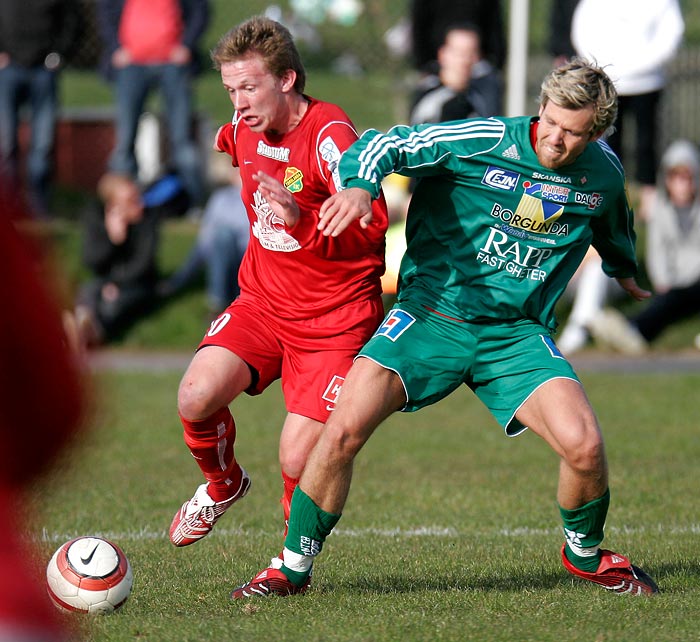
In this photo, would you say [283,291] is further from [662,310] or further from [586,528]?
[662,310]

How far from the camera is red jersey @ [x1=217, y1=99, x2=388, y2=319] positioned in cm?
557

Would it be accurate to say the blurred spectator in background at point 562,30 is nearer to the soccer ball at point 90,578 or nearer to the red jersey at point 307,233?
the red jersey at point 307,233

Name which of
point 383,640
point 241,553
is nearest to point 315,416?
point 241,553

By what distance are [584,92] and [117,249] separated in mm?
9117

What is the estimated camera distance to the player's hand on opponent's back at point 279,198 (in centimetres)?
497

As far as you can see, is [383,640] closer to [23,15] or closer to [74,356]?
[74,356]

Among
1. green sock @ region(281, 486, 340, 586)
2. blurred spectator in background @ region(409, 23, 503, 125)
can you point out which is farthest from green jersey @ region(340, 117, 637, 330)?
blurred spectator in background @ region(409, 23, 503, 125)

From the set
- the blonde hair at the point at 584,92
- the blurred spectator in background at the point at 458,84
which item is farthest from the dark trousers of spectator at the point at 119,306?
the blonde hair at the point at 584,92

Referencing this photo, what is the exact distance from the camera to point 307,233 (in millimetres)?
5586

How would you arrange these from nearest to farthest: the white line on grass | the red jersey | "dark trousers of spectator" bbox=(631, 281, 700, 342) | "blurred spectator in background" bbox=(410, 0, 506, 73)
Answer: the red jersey
the white line on grass
"blurred spectator in background" bbox=(410, 0, 506, 73)
"dark trousers of spectator" bbox=(631, 281, 700, 342)

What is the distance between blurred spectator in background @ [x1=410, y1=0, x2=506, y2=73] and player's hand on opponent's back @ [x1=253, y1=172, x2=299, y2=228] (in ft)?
26.0

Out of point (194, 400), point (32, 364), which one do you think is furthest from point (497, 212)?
point (32, 364)

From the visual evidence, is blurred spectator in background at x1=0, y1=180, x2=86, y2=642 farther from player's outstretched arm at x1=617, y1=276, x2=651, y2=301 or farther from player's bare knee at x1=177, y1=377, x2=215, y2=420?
player's outstretched arm at x1=617, y1=276, x2=651, y2=301

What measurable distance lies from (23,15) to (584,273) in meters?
6.91
